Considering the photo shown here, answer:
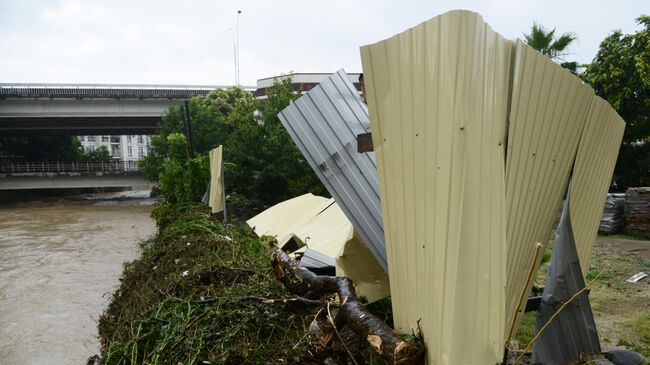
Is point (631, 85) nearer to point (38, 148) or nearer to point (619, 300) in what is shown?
point (619, 300)

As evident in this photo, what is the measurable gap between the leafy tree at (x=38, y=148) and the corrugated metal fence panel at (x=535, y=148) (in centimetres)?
3982

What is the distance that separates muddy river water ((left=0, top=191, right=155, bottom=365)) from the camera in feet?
18.4

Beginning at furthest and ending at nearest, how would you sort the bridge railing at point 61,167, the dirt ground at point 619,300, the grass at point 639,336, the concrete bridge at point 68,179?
the bridge railing at point 61,167, the concrete bridge at point 68,179, the dirt ground at point 619,300, the grass at point 639,336

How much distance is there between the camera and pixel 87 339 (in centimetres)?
571

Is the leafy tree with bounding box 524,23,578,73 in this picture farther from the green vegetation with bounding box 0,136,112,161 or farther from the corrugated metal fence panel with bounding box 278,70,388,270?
the green vegetation with bounding box 0,136,112,161

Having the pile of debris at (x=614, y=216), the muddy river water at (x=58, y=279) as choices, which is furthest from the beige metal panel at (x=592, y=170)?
the pile of debris at (x=614, y=216)

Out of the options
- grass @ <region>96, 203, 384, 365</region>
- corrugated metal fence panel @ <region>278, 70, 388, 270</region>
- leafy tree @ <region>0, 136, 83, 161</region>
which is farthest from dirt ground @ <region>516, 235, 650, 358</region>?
leafy tree @ <region>0, 136, 83, 161</region>

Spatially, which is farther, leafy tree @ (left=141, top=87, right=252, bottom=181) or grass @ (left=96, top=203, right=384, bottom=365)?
leafy tree @ (left=141, top=87, right=252, bottom=181)

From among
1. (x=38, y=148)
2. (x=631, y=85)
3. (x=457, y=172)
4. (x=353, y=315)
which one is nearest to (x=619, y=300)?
(x=353, y=315)

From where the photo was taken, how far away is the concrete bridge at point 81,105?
24.8 metres

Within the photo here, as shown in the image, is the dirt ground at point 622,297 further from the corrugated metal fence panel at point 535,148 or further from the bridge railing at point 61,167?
the bridge railing at point 61,167

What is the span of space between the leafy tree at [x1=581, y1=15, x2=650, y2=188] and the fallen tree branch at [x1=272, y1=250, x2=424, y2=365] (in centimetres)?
1312

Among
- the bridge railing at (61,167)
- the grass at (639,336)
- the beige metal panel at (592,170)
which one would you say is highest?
the beige metal panel at (592,170)

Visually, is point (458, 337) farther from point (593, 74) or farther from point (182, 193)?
point (593, 74)
